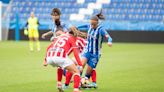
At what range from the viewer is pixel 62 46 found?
1185 centimetres

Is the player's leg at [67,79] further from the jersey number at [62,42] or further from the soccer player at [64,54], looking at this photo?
the jersey number at [62,42]

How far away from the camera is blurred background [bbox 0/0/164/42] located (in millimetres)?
40656

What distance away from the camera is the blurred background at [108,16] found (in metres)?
40.7

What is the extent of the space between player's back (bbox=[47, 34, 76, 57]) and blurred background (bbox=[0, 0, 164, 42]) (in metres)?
28.1

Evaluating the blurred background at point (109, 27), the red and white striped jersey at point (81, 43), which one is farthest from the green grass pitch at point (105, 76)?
the red and white striped jersey at point (81, 43)

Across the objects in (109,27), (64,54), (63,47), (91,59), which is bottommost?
(109,27)

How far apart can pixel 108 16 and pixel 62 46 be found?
32.2m

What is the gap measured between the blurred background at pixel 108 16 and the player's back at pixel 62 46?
28.1 metres

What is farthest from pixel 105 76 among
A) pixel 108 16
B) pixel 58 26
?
pixel 108 16

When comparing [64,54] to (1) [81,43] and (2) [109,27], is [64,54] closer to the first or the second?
(1) [81,43]

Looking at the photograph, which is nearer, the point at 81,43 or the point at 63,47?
the point at 63,47

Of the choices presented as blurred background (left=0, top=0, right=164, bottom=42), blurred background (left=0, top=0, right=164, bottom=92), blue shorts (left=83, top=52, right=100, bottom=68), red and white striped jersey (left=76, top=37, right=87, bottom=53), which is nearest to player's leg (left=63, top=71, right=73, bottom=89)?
blue shorts (left=83, top=52, right=100, bottom=68)

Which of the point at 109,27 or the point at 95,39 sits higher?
the point at 95,39

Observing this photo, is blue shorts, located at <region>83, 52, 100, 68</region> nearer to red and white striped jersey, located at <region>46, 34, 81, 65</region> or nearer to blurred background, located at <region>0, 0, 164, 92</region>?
red and white striped jersey, located at <region>46, 34, 81, 65</region>
